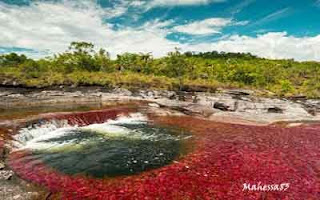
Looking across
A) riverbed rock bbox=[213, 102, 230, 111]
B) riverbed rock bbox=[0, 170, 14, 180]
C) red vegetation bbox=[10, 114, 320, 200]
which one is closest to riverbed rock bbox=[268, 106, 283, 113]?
riverbed rock bbox=[213, 102, 230, 111]

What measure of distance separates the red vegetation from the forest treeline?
157ft

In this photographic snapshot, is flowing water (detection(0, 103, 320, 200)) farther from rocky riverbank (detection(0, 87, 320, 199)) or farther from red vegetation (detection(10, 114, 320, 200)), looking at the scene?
rocky riverbank (detection(0, 87, 320, 199))

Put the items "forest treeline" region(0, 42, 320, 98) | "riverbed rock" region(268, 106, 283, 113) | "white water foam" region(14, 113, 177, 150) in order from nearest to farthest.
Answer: "white water foam" region(14, 113, 177, 150)
"riverbed rock" region(268, 106, 283, 113)
"forest treeline" region(0, 42, 320, 98)

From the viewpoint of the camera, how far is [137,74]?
85.5 meters

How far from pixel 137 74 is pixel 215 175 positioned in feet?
234

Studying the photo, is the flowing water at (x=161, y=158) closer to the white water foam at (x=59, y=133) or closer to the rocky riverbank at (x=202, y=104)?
the white water foam at (x=59, y=133)

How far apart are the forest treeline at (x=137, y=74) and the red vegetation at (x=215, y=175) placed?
1881 inches

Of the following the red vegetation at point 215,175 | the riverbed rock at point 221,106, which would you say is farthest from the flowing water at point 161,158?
the riverbed rock at point 221,106

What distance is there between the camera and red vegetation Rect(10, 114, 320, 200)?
13.6 meters

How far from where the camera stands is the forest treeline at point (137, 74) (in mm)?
69000

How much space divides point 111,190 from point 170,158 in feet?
20.2

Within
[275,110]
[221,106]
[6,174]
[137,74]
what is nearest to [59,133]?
[6,174]

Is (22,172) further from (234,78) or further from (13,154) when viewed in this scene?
(234,78)

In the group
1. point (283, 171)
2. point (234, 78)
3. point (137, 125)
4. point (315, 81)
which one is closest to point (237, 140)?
point (283, 171)
